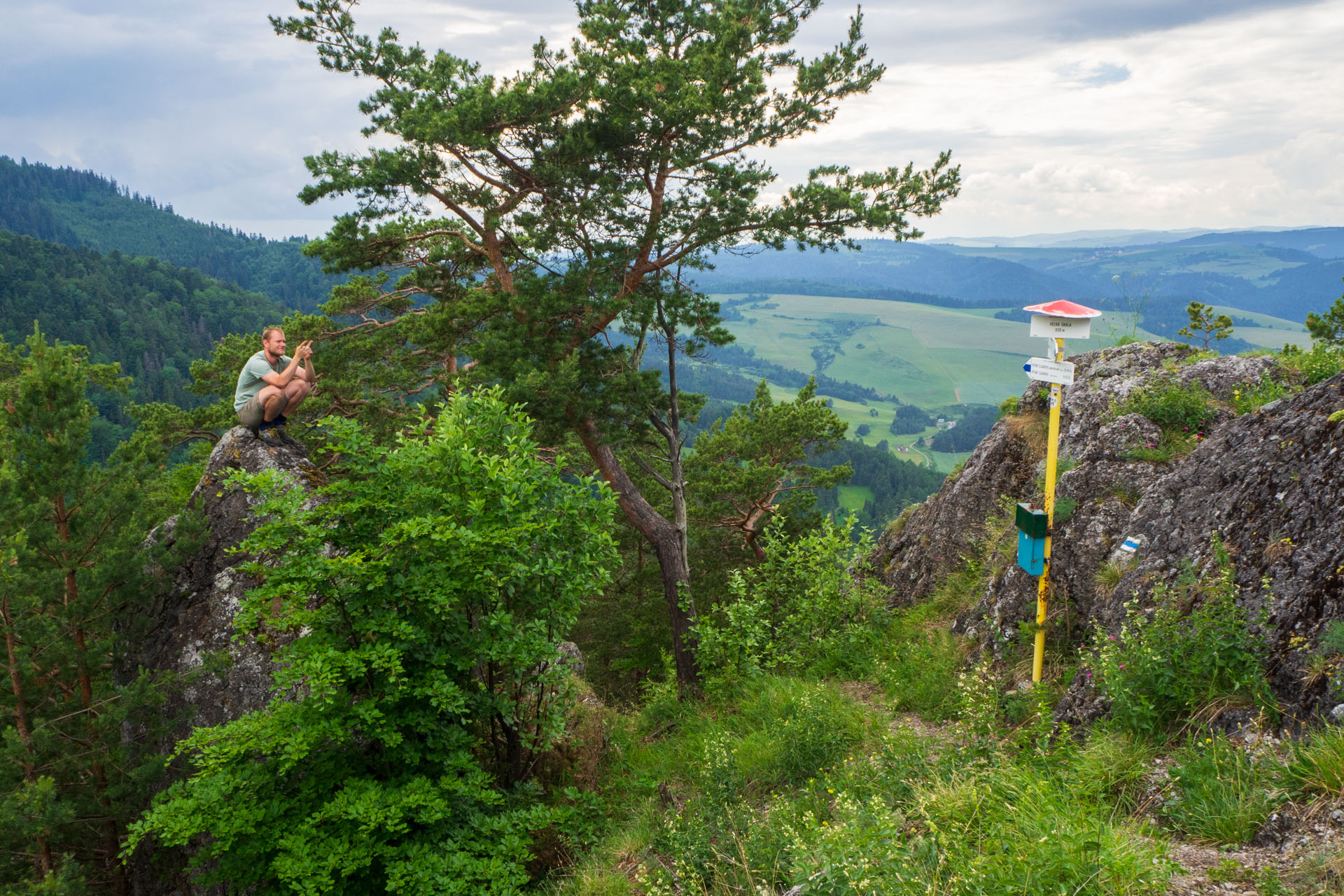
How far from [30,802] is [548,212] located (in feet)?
33.7

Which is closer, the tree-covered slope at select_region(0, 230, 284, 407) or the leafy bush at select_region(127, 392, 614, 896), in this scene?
the leafy bush at select_region(127, 392, 614, 896)

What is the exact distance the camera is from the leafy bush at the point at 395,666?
16.4 ft

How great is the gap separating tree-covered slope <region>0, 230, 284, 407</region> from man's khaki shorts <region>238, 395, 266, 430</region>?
111 m

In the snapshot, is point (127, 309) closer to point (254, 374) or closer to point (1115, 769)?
point (254, 374)

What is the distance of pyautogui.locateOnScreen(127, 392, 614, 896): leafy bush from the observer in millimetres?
5012

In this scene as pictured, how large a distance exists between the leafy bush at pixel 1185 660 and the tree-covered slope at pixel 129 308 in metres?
119

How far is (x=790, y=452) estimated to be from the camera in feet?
71.5

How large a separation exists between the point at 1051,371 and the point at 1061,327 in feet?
1.30

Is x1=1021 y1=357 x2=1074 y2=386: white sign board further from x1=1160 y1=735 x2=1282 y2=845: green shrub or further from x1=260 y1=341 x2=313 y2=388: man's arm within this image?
x1=260 y1=341 x2=313 y2=388: man's arm

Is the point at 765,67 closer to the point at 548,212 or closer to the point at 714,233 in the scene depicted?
the point at 714,233

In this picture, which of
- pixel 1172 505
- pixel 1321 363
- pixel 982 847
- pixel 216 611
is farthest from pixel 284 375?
pixel 1321 363

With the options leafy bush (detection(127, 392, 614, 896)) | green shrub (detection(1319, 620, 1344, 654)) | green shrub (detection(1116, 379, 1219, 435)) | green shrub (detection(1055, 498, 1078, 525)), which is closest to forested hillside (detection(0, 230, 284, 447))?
leafy bush (detection(127, 392, 614, 896))

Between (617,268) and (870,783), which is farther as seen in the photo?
(617,268)

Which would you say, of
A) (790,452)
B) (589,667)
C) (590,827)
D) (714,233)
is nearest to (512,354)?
(714,233)
